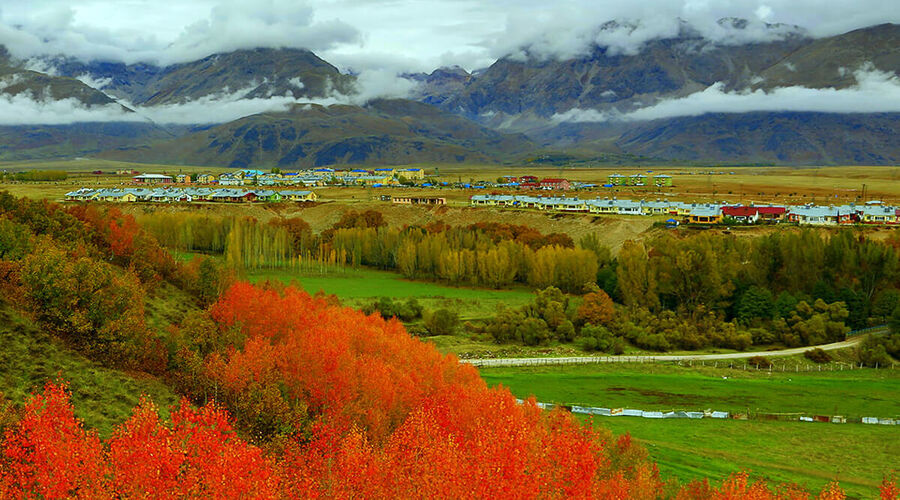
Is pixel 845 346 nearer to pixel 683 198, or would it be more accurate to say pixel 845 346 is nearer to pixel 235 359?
pixel 235 359

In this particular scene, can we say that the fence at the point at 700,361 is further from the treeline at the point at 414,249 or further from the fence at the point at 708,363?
the treeline at the point at 414,249

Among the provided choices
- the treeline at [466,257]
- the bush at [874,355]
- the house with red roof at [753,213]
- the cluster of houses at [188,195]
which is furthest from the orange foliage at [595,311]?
the cluster of houses at [188,195]

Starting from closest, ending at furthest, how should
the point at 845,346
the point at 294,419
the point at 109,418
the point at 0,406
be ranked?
the point at 0,406
the point at 109,418
the point at 294,419
the point at 845,346

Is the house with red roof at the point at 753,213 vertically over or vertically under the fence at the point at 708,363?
over

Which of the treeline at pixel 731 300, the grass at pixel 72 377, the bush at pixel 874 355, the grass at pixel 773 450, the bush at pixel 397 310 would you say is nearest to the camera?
the grass at pixel 72 377

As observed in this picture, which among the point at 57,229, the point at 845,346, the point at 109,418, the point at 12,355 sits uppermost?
the point at 57,229

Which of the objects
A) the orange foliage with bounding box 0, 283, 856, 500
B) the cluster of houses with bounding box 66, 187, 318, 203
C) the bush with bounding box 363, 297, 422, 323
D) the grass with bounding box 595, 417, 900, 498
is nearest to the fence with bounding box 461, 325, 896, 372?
the grass with bounding box 595, 417, 900, 498

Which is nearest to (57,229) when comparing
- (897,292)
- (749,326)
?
(749,326)
